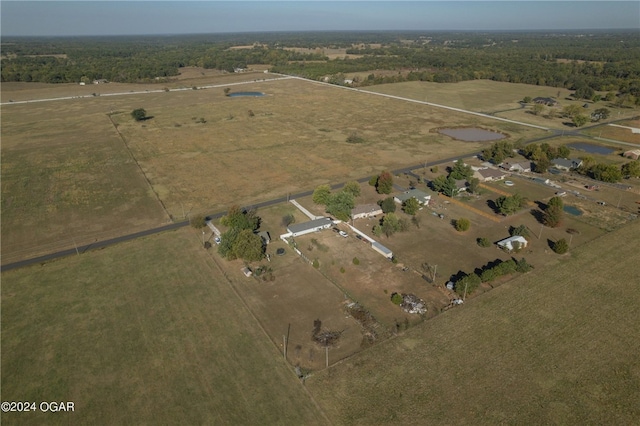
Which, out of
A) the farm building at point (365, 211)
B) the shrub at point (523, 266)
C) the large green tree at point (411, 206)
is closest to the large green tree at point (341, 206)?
the farm building at point (365, 211)

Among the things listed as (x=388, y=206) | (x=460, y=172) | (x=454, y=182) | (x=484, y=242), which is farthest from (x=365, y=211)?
(x=460, y=172)

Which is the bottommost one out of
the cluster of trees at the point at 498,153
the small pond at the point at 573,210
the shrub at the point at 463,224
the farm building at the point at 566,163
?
the small pond at the point at 573,210

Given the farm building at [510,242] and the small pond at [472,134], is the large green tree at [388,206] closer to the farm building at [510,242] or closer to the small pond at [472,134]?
the farm building at [510,242]

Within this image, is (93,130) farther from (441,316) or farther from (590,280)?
(590,280)

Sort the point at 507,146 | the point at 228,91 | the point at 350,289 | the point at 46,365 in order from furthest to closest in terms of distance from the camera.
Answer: the point at 228,91, the point at 507,146, the point at 350,289, the point at 46,365

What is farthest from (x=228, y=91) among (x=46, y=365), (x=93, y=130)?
(x=46, y=365)

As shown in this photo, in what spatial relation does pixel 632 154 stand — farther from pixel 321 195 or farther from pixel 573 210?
pixel 321 195
